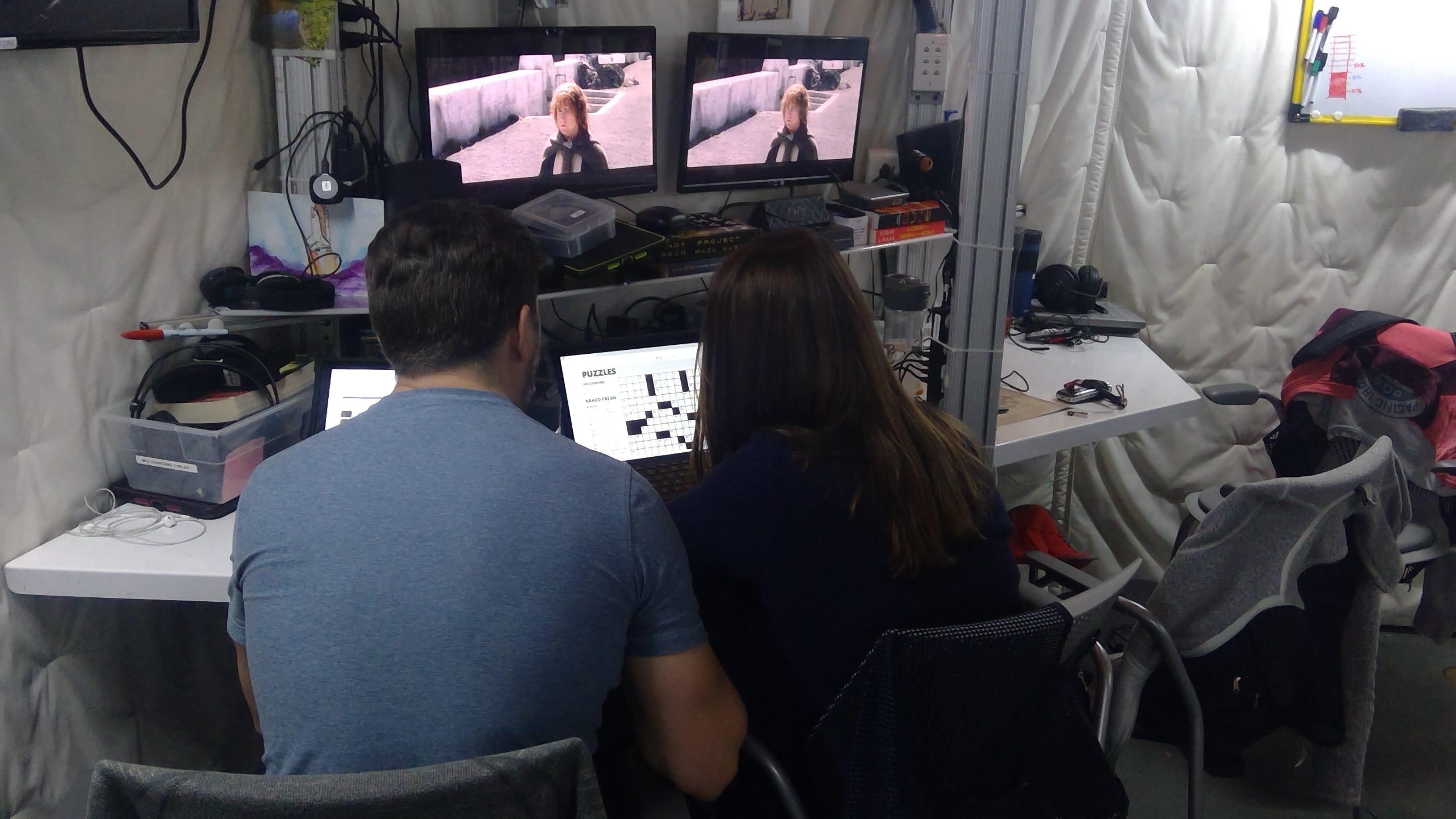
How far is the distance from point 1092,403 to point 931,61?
3.37 ft

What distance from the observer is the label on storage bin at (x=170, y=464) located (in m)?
1.68

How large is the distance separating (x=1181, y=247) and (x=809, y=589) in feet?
7.36

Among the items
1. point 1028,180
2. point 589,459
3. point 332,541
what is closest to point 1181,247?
point 1028,180

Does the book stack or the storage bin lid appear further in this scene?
the book stack

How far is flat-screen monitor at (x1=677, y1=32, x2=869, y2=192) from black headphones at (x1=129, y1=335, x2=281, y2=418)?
103 centimetres

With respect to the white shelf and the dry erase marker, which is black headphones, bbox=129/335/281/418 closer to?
the white shelf

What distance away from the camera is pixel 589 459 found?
1.06 metres

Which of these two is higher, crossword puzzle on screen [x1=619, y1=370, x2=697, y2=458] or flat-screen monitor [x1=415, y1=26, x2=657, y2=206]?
flat-screen monitor [x1=415, y1=26, x2=657, y2=206]

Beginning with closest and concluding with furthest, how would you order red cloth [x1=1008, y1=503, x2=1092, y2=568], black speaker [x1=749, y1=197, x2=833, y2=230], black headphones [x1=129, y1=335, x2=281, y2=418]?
black headphones [x1=129, y1=335, x2=281, y2=418], black speaker [x1=749, y1=197, x2=833, y2=230], red cloth [x1=1008, y1=503, x2=1092, y2=568]

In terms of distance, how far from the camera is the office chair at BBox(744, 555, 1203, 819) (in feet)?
3.75

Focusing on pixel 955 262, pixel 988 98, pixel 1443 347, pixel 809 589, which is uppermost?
pixel 988 98

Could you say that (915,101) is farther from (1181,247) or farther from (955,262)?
(955,262)

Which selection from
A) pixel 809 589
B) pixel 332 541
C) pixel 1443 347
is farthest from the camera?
pixel 1443 347

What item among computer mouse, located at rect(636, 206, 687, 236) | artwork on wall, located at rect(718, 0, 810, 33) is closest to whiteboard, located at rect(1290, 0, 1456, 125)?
artwork on wall, located at rect(718, 0, 810, 33)
